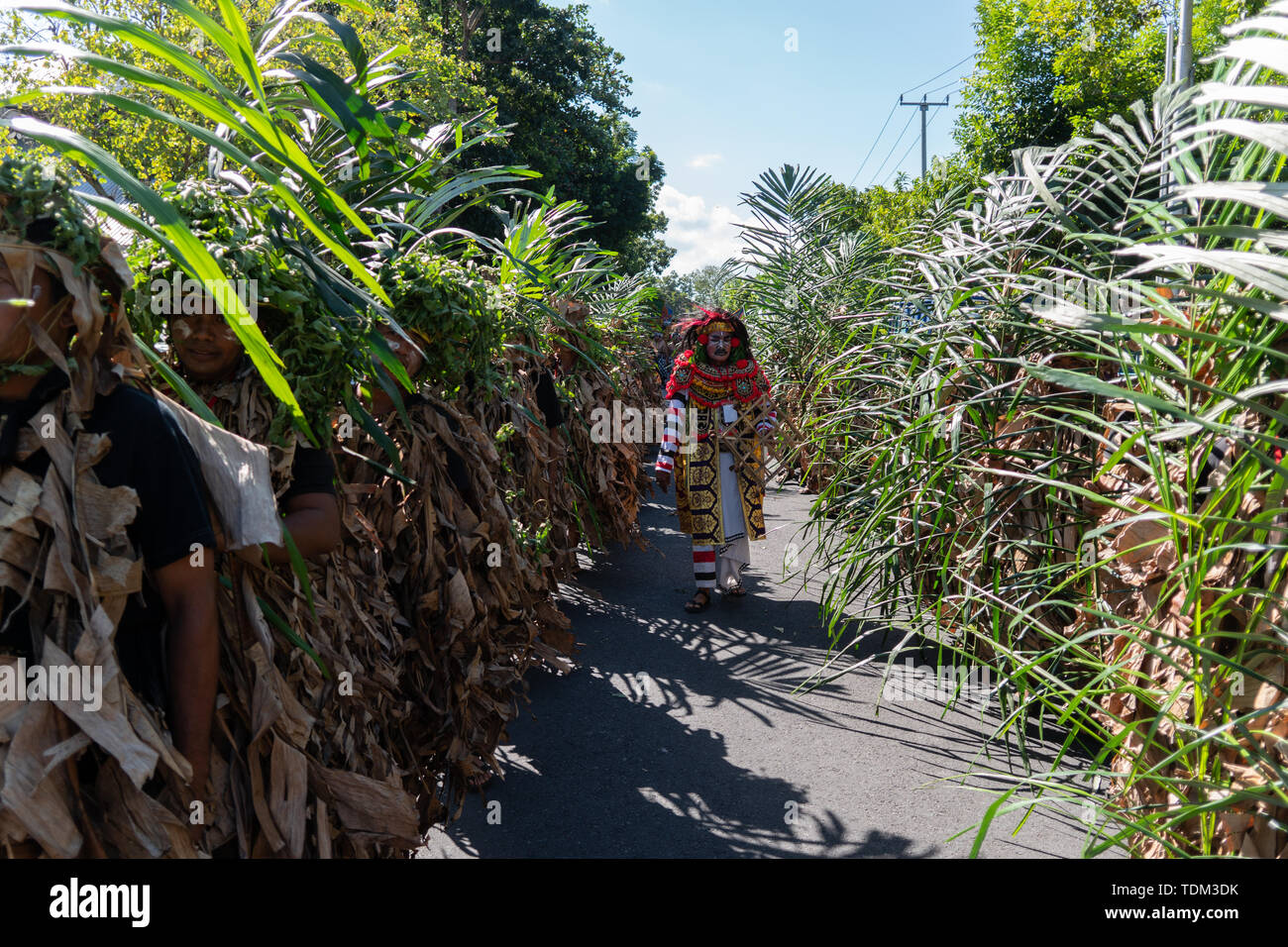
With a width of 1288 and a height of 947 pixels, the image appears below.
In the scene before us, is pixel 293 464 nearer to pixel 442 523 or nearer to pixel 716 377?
pixel 442 523

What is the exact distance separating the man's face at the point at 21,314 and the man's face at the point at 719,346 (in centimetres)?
552

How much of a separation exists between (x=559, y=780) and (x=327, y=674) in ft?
6.53

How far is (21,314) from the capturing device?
4.70ft

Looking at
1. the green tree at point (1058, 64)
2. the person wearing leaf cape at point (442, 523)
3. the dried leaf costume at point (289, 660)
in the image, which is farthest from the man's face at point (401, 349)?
the green tree at point (1058, 64)

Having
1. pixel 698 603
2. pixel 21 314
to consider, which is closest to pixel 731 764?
pixel 698 603

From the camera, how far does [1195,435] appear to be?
1889 mm

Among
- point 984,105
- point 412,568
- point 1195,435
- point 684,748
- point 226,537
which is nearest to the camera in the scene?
point 226,537

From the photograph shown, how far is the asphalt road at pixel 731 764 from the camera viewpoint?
130 inches

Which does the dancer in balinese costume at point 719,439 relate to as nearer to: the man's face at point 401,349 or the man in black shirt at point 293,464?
the man's face at point 401,349

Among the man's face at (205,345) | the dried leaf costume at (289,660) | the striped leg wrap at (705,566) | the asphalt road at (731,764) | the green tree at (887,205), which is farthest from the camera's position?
the green tree at (887,205)

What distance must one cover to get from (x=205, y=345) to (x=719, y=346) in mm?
5037

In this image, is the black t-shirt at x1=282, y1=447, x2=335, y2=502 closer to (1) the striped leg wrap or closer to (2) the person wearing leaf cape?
(2) the person wearing leaf cape

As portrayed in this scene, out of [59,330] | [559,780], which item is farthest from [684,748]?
[59,330]
